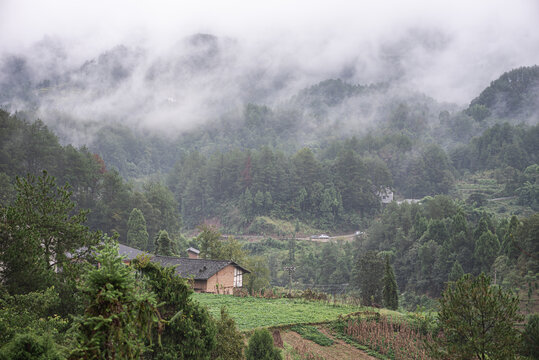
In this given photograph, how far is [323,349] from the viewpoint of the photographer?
18.4 m

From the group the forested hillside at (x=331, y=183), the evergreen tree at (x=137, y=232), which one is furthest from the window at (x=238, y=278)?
the evergreen tree at (x=137, y=232)

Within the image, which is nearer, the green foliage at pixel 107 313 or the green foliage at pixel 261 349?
the green foliage at pixel 107 313

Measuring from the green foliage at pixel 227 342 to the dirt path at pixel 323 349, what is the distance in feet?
22.4

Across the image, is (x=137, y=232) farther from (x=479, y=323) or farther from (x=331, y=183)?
(x=479, y=323)

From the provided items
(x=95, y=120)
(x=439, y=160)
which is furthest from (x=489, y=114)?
(x=95, y=120)

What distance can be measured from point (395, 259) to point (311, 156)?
2955 cm

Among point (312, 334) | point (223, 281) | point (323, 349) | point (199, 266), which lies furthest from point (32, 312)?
point (223, 281)

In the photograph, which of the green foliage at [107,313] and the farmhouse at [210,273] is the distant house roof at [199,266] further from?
the green foliage at [107,313]

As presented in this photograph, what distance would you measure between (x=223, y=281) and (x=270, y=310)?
7.71 m

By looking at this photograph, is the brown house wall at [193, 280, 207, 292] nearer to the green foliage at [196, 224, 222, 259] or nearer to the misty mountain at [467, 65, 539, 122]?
the green foliage at [196, 224, 222, 259]

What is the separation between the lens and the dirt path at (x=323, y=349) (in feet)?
57.4

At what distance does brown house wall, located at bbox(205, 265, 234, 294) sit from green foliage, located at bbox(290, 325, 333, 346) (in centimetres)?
939

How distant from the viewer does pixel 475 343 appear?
1138cm

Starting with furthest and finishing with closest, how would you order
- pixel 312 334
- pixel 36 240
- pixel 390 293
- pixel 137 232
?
pixel 137 232, pixel 390 293, pixel 312 334, pixel 36 240
